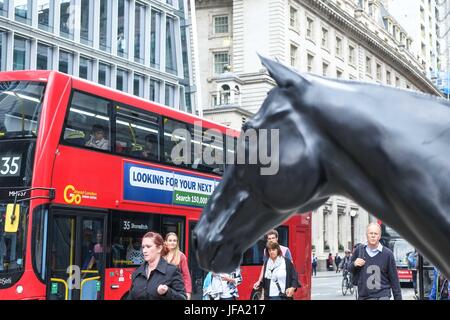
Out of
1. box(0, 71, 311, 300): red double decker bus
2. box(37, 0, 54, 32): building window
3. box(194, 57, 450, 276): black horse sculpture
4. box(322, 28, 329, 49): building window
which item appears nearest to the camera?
box(194, 57, 450, 276): black horse sculpture

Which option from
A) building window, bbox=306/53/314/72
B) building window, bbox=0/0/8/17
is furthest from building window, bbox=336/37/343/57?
building window, bbox=0/0/8/17

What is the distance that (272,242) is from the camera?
25.7 ft

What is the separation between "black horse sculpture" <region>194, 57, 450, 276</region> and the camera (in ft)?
6.12

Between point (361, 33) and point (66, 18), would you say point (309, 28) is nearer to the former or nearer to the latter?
point (361, 33)

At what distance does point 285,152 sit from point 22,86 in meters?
8.82

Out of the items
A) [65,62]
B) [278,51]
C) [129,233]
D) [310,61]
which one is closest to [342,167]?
[129,233]

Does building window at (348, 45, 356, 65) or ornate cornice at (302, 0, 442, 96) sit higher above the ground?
ornate cornice at (302, 0, 442, 96)

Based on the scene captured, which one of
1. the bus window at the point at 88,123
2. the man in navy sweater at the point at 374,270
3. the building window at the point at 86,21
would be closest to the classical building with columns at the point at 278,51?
the building window at the point at 86,21

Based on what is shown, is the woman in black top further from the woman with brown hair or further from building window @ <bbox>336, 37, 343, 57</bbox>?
building window @ <bbox>336, 37, 343, 57</bbox>

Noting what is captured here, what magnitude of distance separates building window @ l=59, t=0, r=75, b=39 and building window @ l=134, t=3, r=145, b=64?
4.50 meters

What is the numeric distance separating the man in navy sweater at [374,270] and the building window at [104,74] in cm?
2265

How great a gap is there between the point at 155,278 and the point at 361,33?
2056 inches

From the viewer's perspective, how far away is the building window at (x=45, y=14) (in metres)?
24.7
